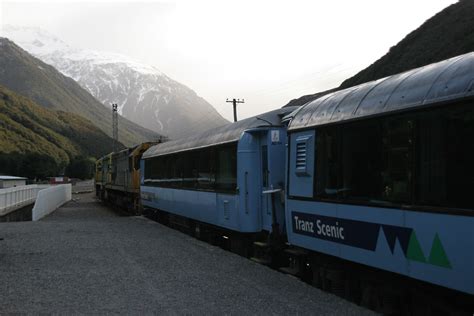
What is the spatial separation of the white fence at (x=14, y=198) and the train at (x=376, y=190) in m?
19.1

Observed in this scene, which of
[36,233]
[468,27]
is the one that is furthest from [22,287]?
[468,27]

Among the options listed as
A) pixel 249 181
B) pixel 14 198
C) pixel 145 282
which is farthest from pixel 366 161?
pixel 14 198

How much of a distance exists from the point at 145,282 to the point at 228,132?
448 centimetres

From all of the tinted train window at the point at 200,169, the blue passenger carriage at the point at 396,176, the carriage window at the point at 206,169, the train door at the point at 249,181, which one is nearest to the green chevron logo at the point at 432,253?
the blue passenger carriage at the point at 396,176

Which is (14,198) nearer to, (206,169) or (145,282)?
(206,169)

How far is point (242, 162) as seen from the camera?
443 inches

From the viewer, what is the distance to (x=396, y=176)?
20.3 feet

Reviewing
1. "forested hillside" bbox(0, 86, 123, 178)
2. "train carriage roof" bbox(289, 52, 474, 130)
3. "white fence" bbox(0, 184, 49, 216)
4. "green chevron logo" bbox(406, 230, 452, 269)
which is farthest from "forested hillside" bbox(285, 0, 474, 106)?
"forested hillside" bbox(0, 86, 123, 178)

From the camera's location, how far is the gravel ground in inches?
290

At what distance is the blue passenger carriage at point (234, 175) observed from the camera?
1050 centimetres

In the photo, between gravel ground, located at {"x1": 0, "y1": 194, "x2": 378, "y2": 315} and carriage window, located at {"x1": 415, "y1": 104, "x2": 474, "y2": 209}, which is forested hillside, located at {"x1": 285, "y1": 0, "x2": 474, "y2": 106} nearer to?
gravel ground, located at {"x1": 0, "y1": 194, "x2": 378, "y2": 315}

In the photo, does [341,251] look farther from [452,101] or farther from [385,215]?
[452,101]

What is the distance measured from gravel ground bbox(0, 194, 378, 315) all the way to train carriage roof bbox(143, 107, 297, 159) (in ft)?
8.11

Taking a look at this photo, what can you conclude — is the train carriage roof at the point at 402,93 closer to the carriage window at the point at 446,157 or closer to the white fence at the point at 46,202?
the carriage window at the point at 446,157
